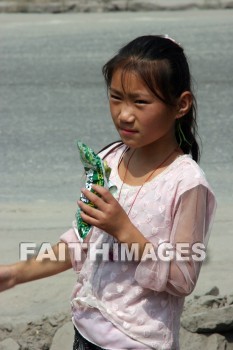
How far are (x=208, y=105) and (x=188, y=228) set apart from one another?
236 inches

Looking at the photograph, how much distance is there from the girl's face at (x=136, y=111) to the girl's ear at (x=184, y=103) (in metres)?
0.05

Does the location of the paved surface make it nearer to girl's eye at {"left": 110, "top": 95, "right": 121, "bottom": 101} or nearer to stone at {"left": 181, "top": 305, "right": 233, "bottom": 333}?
stone at {"left": 181, "top": 305, "right": 233, "bottom": 333}

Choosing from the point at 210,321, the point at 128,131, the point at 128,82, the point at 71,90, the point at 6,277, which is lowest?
the point at 71,90

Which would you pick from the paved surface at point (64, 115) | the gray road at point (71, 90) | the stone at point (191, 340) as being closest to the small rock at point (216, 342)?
the stone at point (191, 340)

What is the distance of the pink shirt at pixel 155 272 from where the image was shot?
8.88ft

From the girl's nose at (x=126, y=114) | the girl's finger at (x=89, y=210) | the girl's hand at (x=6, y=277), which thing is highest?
the girl's nose at (x=126, y=114)

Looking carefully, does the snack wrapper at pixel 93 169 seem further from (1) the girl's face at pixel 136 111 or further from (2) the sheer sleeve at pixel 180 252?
(2) the sheer sleeve at pixel 180 252

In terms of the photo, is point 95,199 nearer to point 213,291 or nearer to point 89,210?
point 89,210

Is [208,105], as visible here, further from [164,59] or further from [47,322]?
[164,59]

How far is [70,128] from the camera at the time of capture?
809 centimetres

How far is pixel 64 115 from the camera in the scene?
333 inches

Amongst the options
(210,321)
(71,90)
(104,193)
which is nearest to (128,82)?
(104,193)

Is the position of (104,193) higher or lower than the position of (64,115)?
higher

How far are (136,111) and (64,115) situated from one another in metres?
5.73
